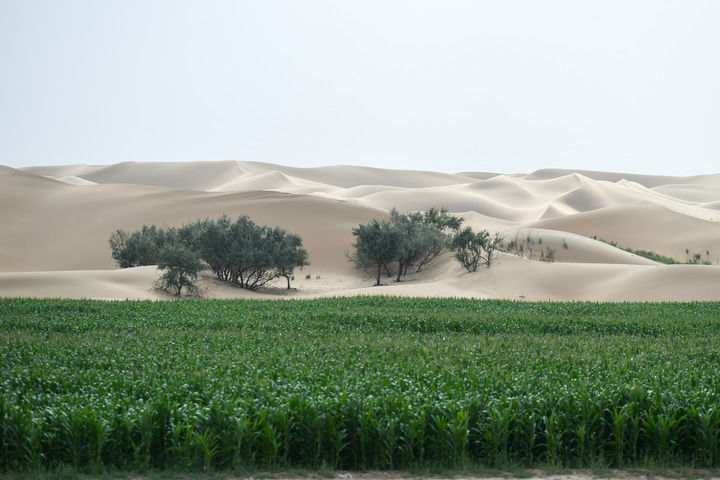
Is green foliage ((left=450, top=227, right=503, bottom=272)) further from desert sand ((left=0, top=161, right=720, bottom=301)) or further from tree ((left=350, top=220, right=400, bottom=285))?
tree ((left=350, top=220, right=400, bottom=285))

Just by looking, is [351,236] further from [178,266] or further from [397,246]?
[178,266]

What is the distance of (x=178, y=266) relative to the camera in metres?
29.4

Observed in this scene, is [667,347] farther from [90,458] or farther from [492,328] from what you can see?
[90,458]

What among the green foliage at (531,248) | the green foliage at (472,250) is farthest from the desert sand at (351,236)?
the green foliage at (472,250)

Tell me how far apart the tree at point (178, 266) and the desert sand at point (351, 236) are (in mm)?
966

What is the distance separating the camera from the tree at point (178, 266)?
2889 cm

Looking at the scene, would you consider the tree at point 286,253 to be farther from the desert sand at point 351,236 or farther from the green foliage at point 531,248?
the green foliage at point 531,248

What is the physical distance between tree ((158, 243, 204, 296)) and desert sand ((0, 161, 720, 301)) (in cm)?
97

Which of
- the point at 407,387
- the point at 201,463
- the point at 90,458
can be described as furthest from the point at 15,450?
the point at 407,387

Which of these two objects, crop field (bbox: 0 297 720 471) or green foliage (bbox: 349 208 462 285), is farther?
green foliage (bbox: 349 208 462 285)

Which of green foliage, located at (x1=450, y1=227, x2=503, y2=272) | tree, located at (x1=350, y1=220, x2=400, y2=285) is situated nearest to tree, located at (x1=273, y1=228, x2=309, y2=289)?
→ tree, located at (x1=350, y1=220, x2=400, y2=285)

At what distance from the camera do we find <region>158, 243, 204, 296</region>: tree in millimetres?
28891

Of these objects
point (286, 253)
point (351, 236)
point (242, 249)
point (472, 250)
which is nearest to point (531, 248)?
point (472, 250)

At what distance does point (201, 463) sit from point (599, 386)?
568 centimetres
